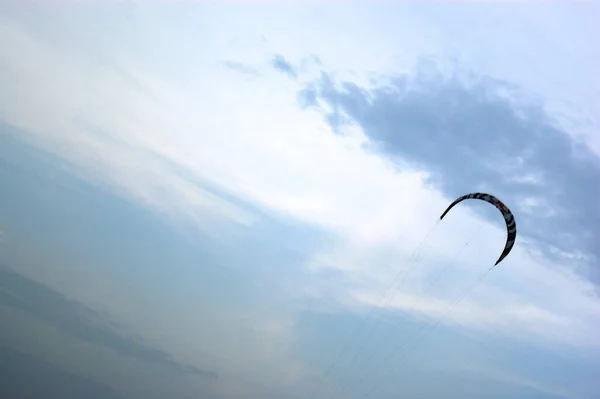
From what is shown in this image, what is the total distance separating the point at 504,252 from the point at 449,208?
8675mm

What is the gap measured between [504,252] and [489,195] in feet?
28.3

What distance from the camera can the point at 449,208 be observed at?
7162cm

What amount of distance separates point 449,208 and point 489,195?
18.7 ft

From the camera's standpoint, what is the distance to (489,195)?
2657 inches

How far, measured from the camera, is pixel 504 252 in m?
71.4
